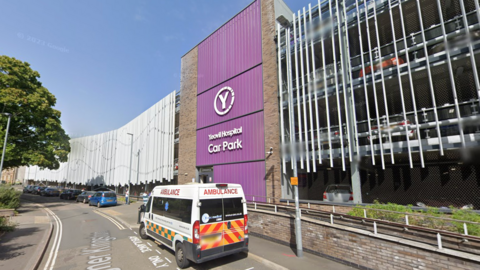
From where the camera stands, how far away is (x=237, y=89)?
55.9ft

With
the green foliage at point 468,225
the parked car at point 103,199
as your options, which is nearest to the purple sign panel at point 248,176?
the green foliage at point 468,225

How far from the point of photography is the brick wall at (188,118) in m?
20.8

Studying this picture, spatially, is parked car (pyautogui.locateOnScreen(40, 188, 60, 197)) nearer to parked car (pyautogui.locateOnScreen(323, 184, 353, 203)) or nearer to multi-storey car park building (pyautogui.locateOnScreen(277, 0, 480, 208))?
multi-storey car park building (pyautogui.locateOnScreen(277, 0, 480, 208))

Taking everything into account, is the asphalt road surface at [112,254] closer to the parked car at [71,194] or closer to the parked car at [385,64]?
the parked car at [385,64]

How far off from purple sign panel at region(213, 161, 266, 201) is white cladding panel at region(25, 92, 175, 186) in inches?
388

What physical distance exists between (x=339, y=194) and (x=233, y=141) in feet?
26.7

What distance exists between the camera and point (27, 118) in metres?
21.2

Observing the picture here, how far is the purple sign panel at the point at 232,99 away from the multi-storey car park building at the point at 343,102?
0.09m

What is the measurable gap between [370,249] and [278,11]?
49.7 ft

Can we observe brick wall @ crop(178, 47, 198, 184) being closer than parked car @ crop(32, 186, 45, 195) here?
Yes

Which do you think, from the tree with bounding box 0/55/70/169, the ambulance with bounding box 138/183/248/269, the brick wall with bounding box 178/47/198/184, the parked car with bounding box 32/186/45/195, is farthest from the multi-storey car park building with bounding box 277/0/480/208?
the parked car with bounding box 32/186/45/195

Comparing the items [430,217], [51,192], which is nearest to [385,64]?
[430,217]

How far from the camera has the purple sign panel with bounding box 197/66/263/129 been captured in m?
15.8

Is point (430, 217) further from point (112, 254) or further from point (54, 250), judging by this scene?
point (54, 250)
